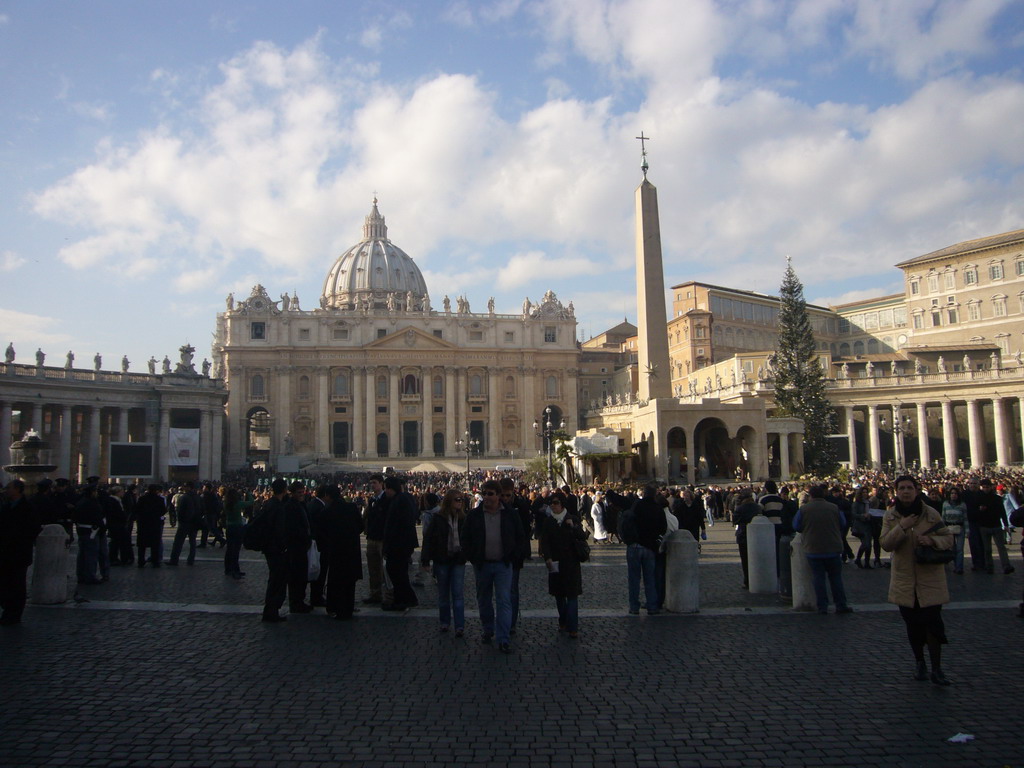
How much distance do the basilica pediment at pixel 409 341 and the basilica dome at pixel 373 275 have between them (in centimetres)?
1896

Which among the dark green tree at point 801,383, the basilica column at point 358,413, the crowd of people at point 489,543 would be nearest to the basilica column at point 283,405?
the basilica column at point 358,413

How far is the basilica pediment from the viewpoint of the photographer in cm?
7350

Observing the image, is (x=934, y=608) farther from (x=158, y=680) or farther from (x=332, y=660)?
(x=158, y=680)

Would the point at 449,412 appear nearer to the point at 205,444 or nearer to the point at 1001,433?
the point at 205,444

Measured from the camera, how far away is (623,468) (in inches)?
1398

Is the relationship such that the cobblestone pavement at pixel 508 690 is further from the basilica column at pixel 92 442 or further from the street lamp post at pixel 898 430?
the basilica column at pixel 92 442

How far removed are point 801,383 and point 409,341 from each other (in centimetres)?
3904

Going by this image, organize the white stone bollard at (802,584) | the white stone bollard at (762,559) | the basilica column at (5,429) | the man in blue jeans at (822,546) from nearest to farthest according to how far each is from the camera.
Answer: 1. the man in blue jeans at (822,546)
2. the white stone bollard at (802,584)
3. the white stone bollard at (762,559)
4. the basilica column at (5,429)

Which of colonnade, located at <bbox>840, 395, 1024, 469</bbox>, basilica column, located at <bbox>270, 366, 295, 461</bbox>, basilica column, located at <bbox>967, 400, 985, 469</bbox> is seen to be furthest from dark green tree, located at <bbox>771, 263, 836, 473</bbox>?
basilica column, located at <bbox>270, 366, 295, 461</bbox>

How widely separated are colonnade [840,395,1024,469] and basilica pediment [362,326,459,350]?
1461 inches

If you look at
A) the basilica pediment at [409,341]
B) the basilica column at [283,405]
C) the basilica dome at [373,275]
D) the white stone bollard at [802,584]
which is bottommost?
the white stone bollard at [802,584]

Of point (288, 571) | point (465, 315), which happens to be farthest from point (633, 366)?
point (288, 571)

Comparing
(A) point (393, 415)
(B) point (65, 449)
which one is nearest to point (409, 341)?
(A) point (393, 415)

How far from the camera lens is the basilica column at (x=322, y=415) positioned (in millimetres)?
71512
